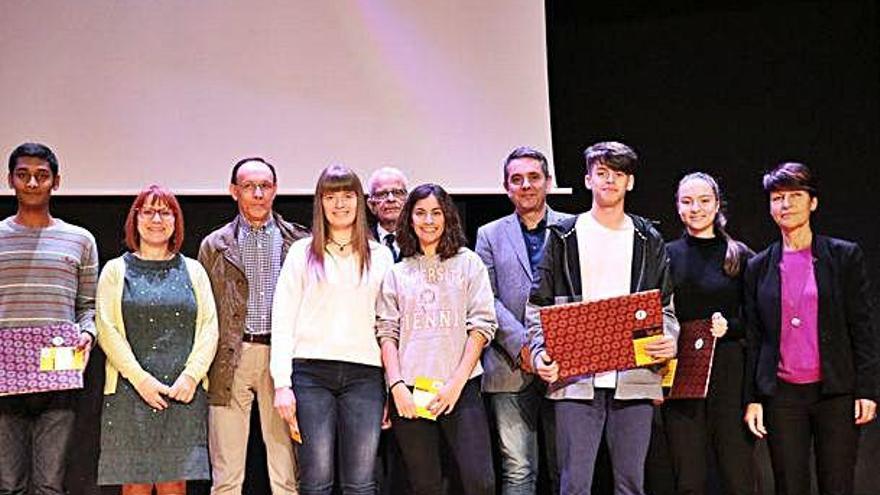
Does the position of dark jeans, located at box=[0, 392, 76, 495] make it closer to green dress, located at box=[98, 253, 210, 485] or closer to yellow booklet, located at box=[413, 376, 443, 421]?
green dress, located at box=[98, 253, 210, 485]

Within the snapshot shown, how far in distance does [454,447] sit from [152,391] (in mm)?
1160

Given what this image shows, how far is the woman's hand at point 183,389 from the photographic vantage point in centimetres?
377

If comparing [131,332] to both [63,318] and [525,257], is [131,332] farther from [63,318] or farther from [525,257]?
[525,257]

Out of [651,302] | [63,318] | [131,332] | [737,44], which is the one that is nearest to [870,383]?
A: [651,302]

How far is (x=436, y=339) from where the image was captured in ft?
12.0

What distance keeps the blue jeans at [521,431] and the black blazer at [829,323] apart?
869mm

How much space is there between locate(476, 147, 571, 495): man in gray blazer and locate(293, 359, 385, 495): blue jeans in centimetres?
58

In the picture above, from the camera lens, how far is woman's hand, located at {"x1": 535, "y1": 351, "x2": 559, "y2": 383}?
11.8ft

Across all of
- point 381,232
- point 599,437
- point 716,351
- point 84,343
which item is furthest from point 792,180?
point 84,343

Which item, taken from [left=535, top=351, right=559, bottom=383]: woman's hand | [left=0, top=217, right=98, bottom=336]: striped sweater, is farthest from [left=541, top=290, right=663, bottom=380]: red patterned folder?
[left=0, top=217, right=98, bottom=336]: striped sweater

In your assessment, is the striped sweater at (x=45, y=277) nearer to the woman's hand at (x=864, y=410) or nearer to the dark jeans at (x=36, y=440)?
the dark jeans at (x=36, y=440)

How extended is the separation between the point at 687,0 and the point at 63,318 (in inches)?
139

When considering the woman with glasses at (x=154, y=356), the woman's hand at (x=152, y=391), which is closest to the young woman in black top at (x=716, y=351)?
the woman with glasses at (x=154, y=356)

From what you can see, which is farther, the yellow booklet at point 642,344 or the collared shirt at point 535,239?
the collared shirt at point 535,239
